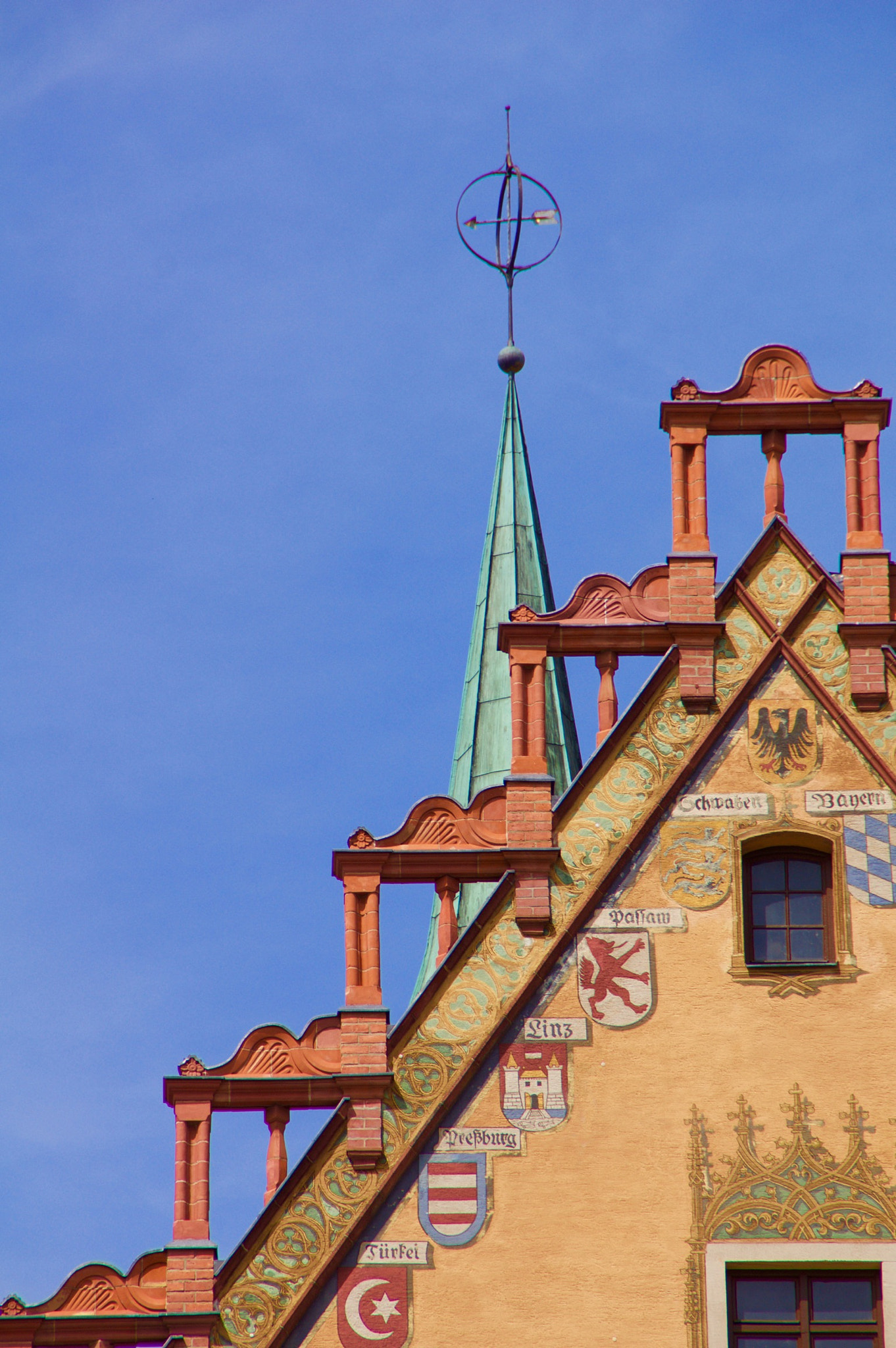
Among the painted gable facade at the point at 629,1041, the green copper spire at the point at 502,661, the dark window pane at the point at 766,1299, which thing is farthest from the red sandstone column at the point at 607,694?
the green copper spire at the point at 502,661

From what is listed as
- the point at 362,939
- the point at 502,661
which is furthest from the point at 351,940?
the point at 502,661

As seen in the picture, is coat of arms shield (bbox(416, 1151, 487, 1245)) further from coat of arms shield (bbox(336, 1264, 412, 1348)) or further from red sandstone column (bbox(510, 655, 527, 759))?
red sandstone column (bbox(510, 655, 527, 759))

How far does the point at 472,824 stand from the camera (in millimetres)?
22156

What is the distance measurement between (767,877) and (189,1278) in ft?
15.2

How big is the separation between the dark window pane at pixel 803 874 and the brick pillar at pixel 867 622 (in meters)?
1.16

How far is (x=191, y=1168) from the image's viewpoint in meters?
21.1

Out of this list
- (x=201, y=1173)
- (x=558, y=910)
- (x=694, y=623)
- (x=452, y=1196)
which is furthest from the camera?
(x=694, y=623)

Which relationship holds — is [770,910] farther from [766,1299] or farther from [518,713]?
[766,1299]

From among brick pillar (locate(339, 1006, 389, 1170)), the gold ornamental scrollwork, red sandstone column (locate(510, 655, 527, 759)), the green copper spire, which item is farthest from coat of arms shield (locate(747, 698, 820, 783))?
the green copper spire

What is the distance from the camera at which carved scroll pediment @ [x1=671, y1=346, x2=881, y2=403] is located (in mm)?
23109

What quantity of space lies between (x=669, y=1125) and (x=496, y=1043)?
127 centimetres

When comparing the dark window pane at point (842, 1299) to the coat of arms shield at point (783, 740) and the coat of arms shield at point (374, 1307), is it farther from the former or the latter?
the coat of arms shield at point (783, 740)

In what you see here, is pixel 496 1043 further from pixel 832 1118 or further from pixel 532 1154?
pixel 832 1118

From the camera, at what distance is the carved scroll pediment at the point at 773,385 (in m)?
23.1
